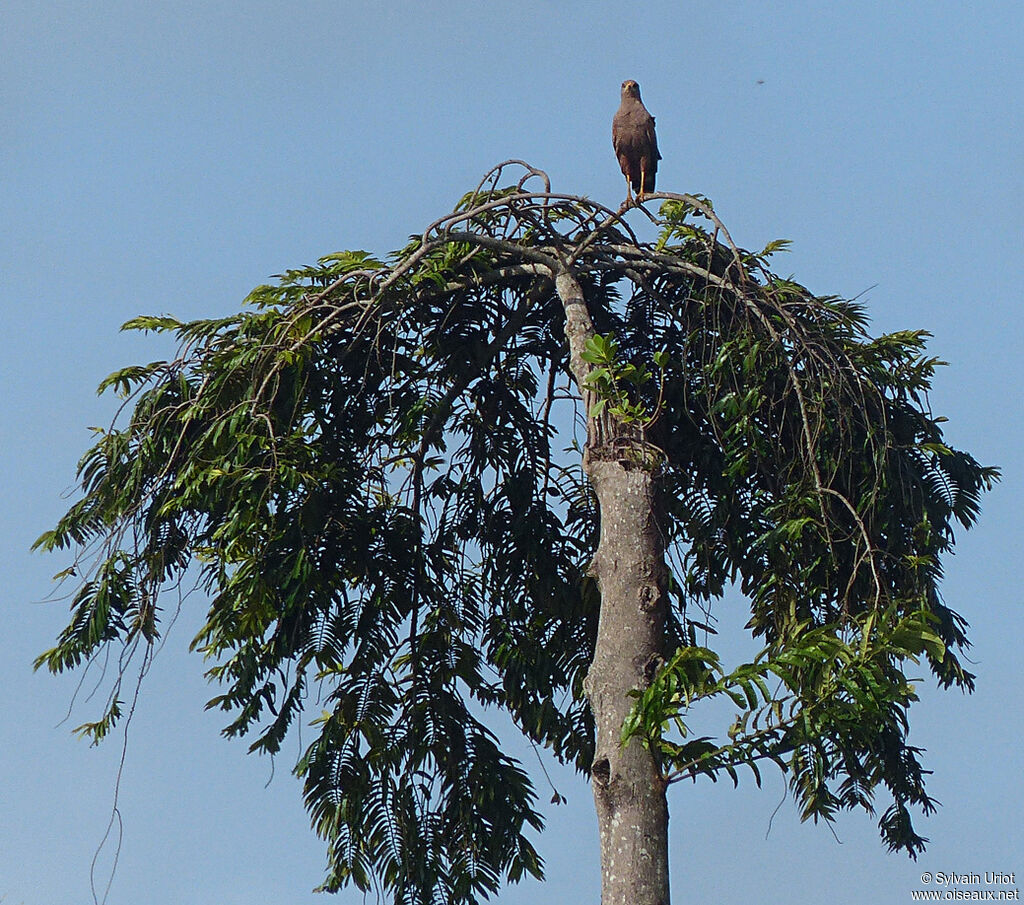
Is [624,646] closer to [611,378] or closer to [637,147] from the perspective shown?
[611,378]

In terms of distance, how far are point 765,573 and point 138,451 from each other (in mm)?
3307

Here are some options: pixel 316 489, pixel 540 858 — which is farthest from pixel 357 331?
pixel 540 858

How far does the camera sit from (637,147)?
27.2 feet

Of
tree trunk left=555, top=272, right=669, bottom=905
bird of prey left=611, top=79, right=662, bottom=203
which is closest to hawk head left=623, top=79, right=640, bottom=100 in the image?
bird of prey left=611, top=79, right=662, bottom=203

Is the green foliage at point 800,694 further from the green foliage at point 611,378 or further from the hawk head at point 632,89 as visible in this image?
the hawk head at point 632,89

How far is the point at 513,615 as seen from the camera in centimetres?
808

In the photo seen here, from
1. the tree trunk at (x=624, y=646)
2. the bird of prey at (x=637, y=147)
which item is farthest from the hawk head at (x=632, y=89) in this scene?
the tree trunk at (x=624, y=646)

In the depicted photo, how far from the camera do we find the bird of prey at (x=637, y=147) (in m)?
8.29

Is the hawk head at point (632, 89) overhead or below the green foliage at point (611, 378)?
overhead

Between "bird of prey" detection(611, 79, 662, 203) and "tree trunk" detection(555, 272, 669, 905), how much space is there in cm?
127

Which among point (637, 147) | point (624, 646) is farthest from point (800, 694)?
point (637, 147)

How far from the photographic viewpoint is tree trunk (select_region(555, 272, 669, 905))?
6145 millimetres

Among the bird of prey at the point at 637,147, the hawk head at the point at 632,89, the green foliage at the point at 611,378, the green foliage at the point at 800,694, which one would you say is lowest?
the green foliage at the point at 800,694

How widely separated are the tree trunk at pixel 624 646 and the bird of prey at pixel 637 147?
1266 millimetres
